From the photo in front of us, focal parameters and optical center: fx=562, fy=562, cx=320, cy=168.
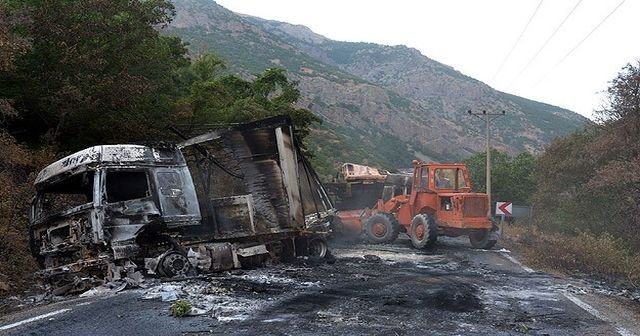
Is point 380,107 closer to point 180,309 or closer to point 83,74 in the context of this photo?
point 83,74

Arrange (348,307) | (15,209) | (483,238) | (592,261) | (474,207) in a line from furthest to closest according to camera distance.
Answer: (483,238) → (474,207) → (592,261) → (15,209) → (348,307)

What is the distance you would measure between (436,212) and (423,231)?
114 centimetres

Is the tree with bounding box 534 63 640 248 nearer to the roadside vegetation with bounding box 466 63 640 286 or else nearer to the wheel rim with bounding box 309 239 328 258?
the roadside vegetation with bounding box 466 63 640 286

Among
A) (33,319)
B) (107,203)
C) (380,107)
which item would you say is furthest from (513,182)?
(380,107)

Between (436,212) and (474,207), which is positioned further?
(436,212)

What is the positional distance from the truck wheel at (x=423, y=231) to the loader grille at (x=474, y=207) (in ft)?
3.23

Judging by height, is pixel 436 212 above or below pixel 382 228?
above

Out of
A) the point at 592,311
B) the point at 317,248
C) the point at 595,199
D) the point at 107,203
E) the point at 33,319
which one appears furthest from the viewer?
the point at 595,199

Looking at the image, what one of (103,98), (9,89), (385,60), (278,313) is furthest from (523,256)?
(385,60)

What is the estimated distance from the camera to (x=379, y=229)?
17.9 m

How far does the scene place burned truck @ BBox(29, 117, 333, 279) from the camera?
8.75 metres

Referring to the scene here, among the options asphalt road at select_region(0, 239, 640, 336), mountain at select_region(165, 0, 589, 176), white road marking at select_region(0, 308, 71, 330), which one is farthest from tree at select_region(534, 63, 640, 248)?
mountain at select_region(165, 0, 589, 176)

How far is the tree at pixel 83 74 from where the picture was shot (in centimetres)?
1335

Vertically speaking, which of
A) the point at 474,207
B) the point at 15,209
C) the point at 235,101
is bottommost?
the point at 474,207
